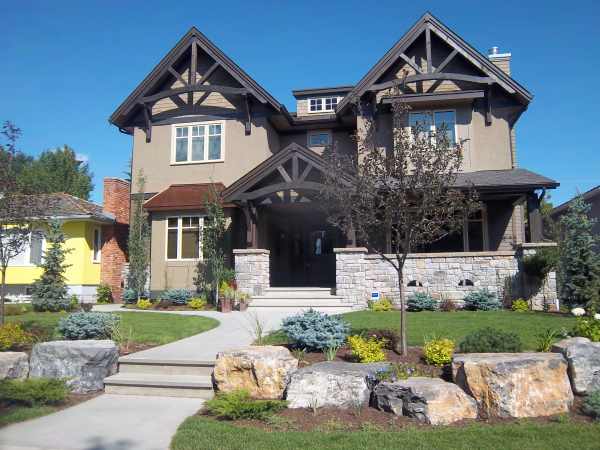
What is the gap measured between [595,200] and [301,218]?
1527 centimetres

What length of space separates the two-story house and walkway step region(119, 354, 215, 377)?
8.13 metres

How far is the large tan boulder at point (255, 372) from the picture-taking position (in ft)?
22.0

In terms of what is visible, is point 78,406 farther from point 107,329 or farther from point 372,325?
point 372,325

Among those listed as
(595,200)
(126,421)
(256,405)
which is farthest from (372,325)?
(595,200)

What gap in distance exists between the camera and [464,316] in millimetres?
12211

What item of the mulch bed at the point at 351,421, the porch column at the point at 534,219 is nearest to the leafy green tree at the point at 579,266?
the porch column at the point at 534,219

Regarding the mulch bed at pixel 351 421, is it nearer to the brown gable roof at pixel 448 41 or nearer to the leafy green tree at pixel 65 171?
the brown gable roof at pixel 448 41

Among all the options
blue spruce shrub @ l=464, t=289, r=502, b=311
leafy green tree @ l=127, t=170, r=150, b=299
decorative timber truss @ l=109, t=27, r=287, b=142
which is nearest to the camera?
blue spruce shrub @ l=464, t=289, r=502, b=311

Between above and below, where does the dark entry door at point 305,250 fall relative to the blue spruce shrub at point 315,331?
above

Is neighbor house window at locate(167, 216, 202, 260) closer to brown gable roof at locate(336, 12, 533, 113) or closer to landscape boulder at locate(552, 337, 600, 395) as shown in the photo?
brown gable roof at locate(336, 12, 533, 113)

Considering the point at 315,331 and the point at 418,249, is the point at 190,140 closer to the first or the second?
the point at 418,249

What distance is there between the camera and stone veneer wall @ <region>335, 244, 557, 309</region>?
1480cm

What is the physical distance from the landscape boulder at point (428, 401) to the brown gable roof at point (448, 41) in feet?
43.2

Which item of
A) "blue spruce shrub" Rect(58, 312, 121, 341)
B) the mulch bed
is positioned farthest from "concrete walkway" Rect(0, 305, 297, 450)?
"blue spruce shrub" Rect(58, 312, 121, 341)
